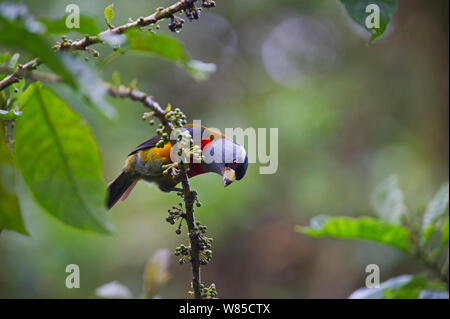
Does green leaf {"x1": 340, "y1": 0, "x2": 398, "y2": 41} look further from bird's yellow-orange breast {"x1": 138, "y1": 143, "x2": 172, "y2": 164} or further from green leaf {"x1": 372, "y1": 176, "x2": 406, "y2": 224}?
bird's yellow-orange breast {"x1": 138, "y1": 143, "x2": 172, "y2": 164}

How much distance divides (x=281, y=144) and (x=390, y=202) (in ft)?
12.9

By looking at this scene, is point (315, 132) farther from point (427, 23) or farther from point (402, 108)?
point (427, 23)

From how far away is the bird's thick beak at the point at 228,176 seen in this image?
96.3 inches

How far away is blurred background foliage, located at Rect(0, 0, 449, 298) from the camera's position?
470cm

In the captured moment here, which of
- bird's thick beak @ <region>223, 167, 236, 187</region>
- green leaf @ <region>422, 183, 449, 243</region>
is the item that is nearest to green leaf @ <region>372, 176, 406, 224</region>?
green leaf @ <region>422, 183, 449, 243</region>

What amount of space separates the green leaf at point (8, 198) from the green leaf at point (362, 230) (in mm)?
1192

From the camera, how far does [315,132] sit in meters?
5.99

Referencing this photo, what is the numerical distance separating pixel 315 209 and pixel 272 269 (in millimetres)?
953

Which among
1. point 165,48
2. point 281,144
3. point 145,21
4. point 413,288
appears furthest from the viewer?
point 281,144

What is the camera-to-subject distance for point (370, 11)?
115cm

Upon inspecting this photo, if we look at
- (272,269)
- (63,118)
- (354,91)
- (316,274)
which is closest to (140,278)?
(272,269)

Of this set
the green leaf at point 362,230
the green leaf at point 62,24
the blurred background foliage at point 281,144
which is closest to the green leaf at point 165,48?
the green leaf at point 62,24

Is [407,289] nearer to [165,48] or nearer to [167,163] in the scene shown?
[167,163]

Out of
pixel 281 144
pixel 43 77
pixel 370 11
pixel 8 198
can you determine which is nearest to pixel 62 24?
pixel 43 77
